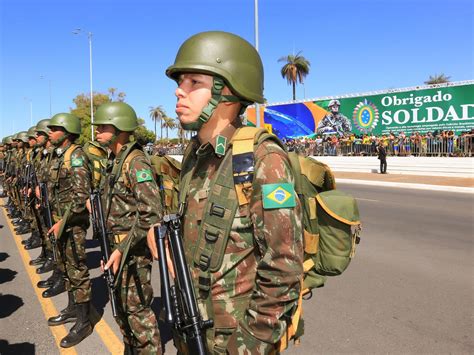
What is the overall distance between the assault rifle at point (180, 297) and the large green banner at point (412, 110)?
78.6 ft

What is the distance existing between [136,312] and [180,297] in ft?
4.97

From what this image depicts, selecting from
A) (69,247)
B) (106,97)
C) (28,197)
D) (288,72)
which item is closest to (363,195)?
(28,197)

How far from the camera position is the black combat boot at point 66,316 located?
4062 millimetres

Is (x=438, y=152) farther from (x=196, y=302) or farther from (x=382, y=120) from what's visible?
(x=196, y=302)

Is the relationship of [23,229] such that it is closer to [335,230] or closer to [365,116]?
[335,230]

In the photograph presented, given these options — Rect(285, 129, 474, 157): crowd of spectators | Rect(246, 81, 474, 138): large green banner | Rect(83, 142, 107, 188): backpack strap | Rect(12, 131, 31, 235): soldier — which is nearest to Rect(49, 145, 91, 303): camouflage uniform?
Rect(83, 142, 107, 188): backpack strap

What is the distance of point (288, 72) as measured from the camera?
4972 centimetres

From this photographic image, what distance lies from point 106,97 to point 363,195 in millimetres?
54093

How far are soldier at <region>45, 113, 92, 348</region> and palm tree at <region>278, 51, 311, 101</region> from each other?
154ft

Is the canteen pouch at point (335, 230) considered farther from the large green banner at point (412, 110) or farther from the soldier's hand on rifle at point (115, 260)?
the large green banner at point (412, 110)

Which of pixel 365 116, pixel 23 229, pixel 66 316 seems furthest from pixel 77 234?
pixel 365 116

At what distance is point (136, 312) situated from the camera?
10.1ft

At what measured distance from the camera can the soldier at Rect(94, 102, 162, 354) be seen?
288 cm

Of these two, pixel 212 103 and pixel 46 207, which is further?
pixel 46 207
